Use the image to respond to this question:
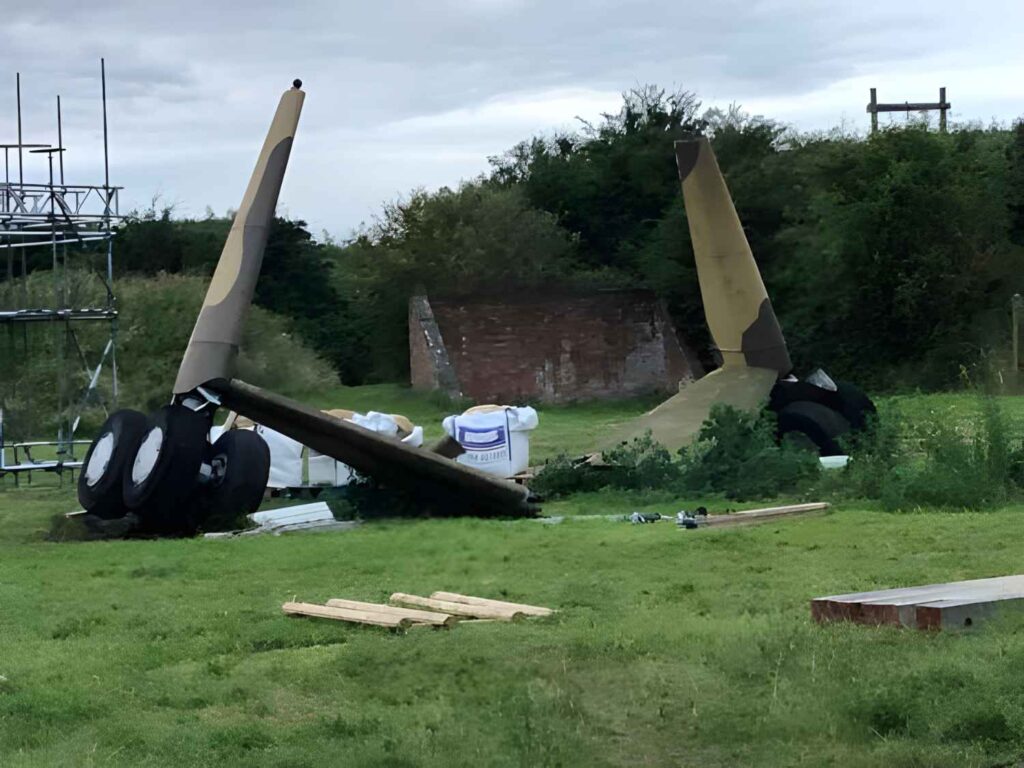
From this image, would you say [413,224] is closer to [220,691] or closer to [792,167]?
[792,167]

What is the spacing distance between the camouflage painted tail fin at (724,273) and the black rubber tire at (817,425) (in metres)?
1.12

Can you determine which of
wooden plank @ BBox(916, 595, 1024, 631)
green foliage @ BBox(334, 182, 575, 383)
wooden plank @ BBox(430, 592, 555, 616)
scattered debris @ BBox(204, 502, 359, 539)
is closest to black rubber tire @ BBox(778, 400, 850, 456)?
scattered debris @ BBox(204, 502, 359, 539)

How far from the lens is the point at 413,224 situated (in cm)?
4456

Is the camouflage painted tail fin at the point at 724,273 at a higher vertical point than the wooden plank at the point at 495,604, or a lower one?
higher

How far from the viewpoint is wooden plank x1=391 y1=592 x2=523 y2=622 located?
840 centimetres

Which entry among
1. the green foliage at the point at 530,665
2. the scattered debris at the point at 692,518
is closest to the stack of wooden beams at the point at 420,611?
the green foliage at the point at 530,665

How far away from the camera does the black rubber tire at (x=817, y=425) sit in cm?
1756

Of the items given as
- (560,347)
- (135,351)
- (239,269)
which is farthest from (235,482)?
(560,347)

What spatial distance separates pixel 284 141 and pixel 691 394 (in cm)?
640

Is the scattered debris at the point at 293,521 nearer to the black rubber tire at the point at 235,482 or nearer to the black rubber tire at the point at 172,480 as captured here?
the black rubber tire at the point at 235,482

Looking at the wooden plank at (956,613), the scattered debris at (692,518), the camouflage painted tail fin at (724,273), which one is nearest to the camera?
the wooden plank at (956,613)

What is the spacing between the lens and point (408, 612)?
27.7ft

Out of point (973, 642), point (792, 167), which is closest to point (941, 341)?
point (792, 167)

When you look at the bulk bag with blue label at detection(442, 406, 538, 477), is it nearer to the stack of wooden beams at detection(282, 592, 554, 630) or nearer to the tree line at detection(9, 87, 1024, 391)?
the stack of wooden beams at detection(282, 592, 554, 630)
